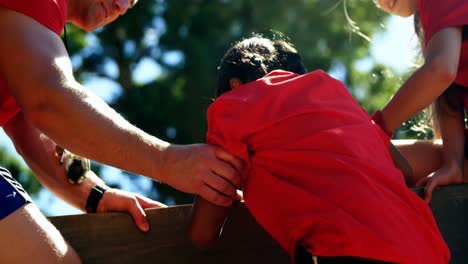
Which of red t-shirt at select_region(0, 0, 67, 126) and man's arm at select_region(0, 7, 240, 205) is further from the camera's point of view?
red t-shirt at select_region(0, 0, 67, 126)

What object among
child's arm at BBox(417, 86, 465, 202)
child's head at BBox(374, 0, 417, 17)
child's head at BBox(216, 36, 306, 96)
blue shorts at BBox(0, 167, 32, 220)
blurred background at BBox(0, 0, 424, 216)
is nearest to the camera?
blue shorts at BBox(0, 167, 32, 220)

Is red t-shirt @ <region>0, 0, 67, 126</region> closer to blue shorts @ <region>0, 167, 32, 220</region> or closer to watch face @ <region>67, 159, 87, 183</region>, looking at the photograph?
blue shorts @ <region>0, 167, 32, 220</region>

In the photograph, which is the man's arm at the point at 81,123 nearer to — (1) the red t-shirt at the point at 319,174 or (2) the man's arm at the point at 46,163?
(1) the red t-shirt at the point at 319,174

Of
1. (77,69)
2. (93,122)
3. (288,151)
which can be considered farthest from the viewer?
(77,69)

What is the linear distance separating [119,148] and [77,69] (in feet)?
29.7

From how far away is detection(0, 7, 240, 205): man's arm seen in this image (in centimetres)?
199

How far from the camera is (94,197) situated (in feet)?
8.63

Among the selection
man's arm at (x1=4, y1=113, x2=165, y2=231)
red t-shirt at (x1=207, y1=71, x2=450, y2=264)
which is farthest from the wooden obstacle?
man's arm at (x1=4, y1=113, x2=165, y2=231)

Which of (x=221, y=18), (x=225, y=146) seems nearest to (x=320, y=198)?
(x=225, y=146)

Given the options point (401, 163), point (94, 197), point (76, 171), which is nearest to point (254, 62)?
point (401, 163)

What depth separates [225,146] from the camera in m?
2.13

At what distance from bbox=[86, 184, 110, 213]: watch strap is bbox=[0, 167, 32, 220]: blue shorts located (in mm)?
561

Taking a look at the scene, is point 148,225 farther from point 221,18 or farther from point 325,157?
point 221,18

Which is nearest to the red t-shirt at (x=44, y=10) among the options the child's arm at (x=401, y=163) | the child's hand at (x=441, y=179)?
the child's arm at (x=401, y=163)
